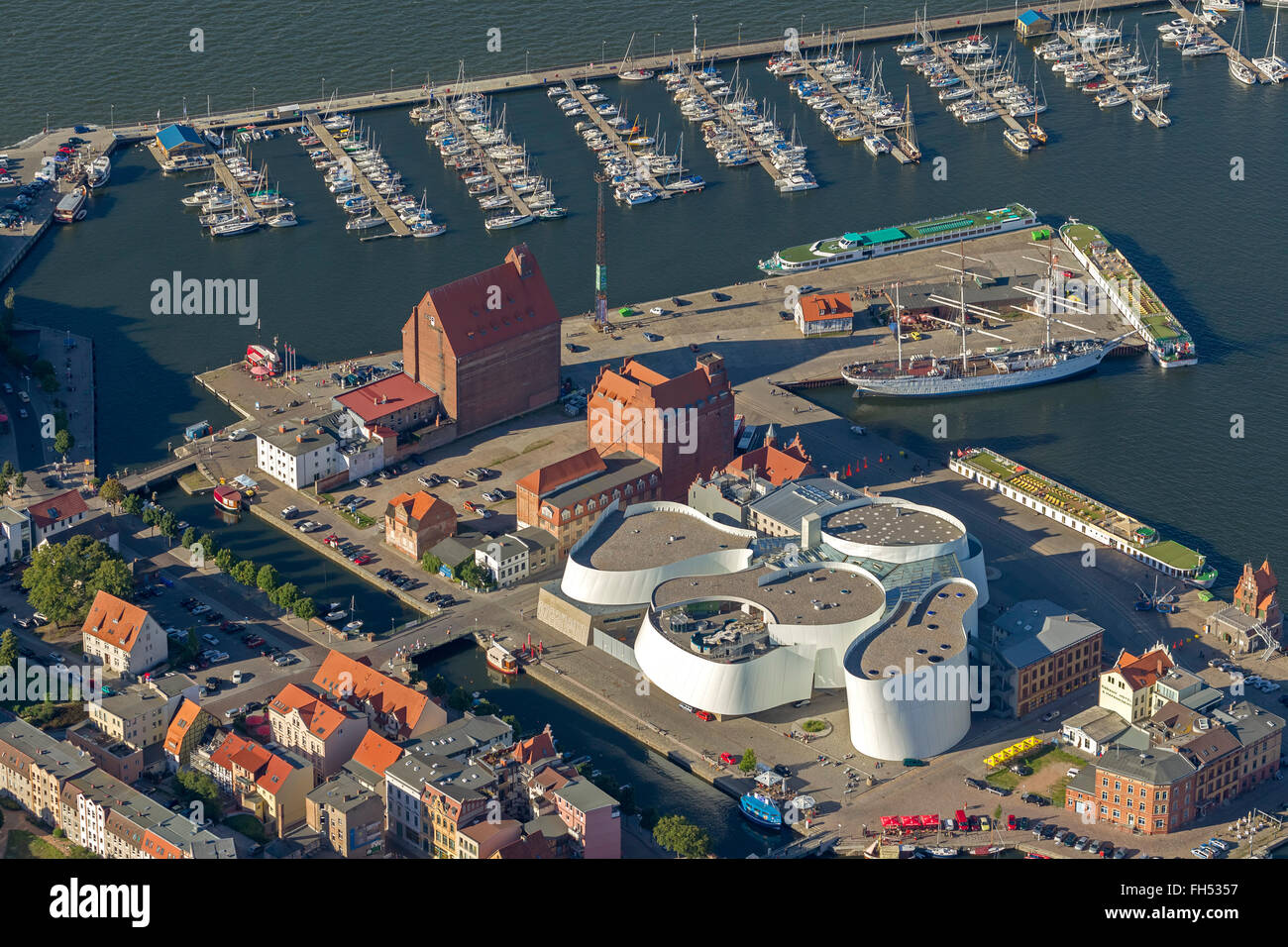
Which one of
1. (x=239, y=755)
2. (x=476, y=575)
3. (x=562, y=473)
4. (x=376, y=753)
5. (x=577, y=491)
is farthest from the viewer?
(x=562, y=473)

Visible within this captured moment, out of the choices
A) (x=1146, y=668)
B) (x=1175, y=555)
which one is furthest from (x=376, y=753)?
(x=1175, y=555)

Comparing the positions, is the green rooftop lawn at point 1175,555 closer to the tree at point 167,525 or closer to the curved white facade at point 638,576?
the curved white facade at point 638,576

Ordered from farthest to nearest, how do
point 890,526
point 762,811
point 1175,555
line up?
point 1175,555 < point 890,526 < point 762,811

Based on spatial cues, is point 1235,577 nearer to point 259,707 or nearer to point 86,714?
point 259,707

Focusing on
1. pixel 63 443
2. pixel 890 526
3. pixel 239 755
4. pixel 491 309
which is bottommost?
pixel 239 755

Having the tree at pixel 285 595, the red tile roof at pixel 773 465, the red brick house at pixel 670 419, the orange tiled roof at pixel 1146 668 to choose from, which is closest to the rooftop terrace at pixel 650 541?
the red tile roof at pixel 773 465

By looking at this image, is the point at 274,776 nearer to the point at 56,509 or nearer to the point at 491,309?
the point at 56,509
